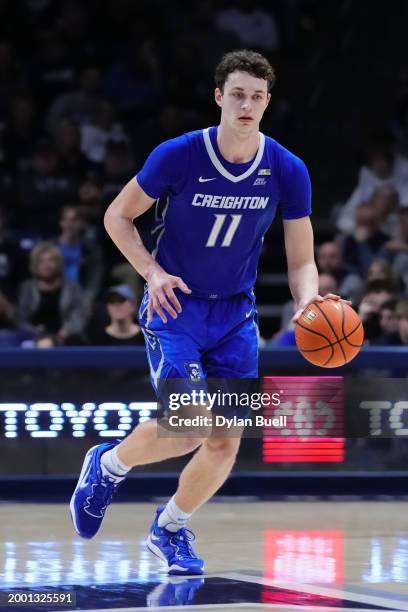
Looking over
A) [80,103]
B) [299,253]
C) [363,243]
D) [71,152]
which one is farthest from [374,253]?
[299,253]

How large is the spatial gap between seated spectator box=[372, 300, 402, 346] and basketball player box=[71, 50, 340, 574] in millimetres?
4152

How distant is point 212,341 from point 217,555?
4.33ft

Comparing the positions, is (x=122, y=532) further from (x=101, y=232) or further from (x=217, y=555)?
(x=101, y=232)

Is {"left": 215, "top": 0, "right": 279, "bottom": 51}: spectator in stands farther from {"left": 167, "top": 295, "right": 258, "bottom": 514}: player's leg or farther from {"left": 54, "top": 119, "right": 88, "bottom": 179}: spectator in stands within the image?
{"left": 167, "top": 295, "right": 258, "bottom": 514}: player's leg

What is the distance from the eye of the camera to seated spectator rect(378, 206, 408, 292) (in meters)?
12.8

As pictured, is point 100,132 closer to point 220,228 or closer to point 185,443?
point 220,228

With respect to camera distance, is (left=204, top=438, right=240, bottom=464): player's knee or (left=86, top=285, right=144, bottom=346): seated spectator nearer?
(left=204, top=438, right=240, bottom=464): player's knee

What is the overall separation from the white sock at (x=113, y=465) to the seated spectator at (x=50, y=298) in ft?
16.3

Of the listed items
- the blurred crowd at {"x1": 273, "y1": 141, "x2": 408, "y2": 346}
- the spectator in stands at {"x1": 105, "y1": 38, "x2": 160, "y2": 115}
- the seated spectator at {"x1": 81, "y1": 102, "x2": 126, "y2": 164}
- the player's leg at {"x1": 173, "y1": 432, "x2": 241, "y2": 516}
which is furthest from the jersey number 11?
the spectator in stands at {"x1": 105, "y1": 38, "x2": 160, "y2": 115}

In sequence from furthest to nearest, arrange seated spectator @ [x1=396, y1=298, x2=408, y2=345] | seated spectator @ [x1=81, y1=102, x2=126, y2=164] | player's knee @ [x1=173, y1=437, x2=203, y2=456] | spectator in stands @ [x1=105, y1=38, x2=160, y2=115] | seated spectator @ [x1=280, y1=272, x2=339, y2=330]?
1. spectator in stands @ [x1=105, y1=38, x2=160, y2=115]
2. seated spectator @ [x1=81, y1=102, x2=126, y2=164]
3. seated spectator @ [x1=280, y1=272, x2=339, y2=330]
4. seated spectator @ [x1=396, y1=298, x2=408, y2=345]
5. player's knee @ [x1=173, y1=437, x2=203, y2=456]

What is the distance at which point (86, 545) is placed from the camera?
7.70 m

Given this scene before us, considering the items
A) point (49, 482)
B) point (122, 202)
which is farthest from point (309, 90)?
point (122, 202)

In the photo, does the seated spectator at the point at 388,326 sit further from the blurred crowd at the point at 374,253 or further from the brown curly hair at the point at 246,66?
the brown curly hair at the point at 246,66

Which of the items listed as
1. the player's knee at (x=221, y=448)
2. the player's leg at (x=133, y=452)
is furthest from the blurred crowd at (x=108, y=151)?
the player's knee at (x=221, y=448)
